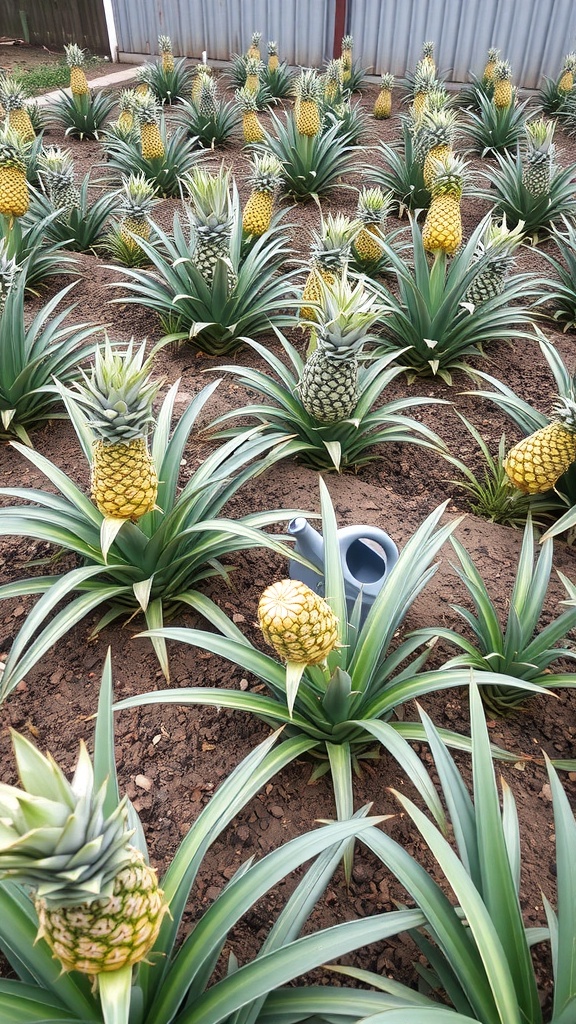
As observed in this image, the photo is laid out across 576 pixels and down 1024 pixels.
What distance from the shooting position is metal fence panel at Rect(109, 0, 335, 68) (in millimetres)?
10266

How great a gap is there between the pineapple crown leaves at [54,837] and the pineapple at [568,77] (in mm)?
9940

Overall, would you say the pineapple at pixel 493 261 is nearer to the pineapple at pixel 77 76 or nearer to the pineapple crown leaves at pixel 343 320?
the pineapple crown leaves at pixel 343 320

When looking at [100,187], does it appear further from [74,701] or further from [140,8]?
[140,8]

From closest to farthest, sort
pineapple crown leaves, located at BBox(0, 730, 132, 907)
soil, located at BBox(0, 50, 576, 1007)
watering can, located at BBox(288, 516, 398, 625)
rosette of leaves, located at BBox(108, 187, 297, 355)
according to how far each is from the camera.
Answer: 1. pineapple crown leaves, located at BBox(0, 730, 132, 907)
2. soil, located at BBox(0, 50, 576, 1007)
3. watering can, located at BBox(288, 516, 398, 625)
4. rosette of leaves, located at BBox(108, 187, 297, 355)

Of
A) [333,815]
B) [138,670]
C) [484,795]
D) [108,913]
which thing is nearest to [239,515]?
[138,670]

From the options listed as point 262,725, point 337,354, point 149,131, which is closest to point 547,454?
point 337,354

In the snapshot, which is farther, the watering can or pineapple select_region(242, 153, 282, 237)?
pineapple select_region(242, 153, 282, 237)

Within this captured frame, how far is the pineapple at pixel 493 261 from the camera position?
358 cm

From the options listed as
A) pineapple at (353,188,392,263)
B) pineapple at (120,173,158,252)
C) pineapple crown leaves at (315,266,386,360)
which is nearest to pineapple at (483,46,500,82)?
pineapple at (353,188,392,263)

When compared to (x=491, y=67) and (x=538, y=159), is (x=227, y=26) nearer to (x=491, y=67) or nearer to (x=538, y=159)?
(x=491, y=67)

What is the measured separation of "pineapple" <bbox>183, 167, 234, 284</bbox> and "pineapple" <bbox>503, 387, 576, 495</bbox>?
1.98 metres

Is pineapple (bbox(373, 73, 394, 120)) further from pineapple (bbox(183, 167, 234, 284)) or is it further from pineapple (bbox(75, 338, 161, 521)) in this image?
pineapple (bbox(75, 338, 161, 521))

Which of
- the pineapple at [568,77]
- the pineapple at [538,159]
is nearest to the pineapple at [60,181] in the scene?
the pineapple at [538,159]

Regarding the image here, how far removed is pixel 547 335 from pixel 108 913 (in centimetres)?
Answer: 441
